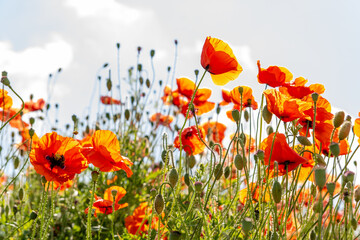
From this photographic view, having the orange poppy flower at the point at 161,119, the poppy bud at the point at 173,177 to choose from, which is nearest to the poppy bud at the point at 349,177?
the poppy bud at the point at 173,177

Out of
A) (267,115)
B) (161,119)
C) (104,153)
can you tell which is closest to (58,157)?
(104,153)

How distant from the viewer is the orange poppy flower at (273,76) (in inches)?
75.0

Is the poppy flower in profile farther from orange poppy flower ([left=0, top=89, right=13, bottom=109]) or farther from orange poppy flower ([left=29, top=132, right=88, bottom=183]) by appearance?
orange poppy flower ([left=0, top=89, right=13, bottom=109])

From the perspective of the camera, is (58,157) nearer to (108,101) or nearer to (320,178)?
(320,178)

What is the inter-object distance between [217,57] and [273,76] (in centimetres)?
29

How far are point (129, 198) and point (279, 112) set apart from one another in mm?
1692

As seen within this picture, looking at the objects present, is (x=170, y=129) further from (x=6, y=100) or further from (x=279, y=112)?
(x=279, y=112)

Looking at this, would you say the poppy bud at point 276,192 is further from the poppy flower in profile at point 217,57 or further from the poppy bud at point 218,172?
the poppy flower in profile at point 217,57

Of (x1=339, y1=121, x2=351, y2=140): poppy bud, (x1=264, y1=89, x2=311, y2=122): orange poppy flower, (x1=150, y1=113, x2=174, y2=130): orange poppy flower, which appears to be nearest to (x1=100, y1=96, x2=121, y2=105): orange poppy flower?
(x1=150, y1=113, x2=174, y2=130): orange poppy flower

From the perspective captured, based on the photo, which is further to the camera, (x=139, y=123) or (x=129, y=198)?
(x=139, y=123)

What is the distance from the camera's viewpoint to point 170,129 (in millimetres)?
3697

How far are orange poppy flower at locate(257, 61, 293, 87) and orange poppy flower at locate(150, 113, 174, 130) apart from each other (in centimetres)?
171

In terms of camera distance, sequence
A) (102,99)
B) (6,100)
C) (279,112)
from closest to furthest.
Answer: (279,112), (6,100), (102,99)

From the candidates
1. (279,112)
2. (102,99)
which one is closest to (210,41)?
(279,112)
